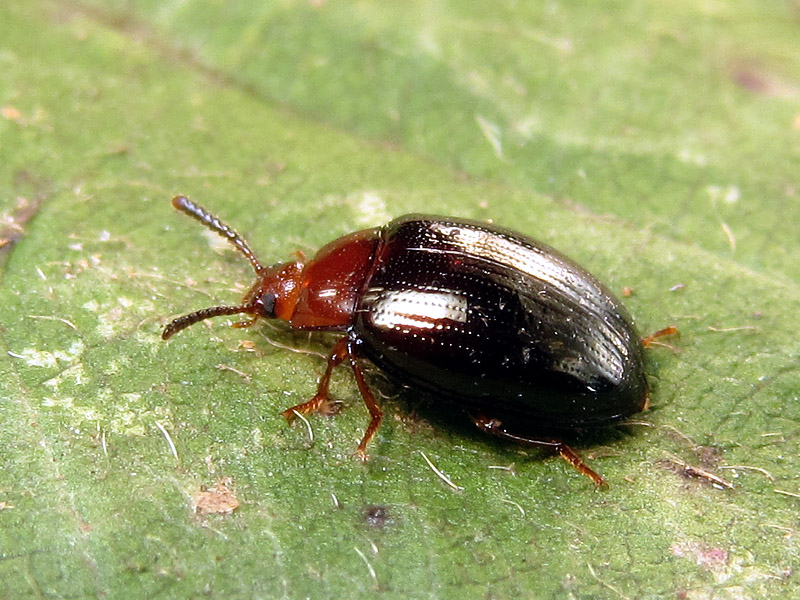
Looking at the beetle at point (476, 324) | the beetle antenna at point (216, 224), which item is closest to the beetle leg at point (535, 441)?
the beetle at point (476, 324)

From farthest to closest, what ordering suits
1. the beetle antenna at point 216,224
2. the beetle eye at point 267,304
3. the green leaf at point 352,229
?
the beetle antenna at point 216,224, the beetle eye at point 267,304, the green leaf at point 352,229


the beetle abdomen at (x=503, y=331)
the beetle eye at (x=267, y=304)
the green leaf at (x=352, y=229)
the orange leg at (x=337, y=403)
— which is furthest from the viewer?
the beetle eye at (x=267, y=304)

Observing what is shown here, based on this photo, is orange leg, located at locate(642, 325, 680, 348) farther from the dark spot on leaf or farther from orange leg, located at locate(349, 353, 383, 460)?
the dark spot on leaf

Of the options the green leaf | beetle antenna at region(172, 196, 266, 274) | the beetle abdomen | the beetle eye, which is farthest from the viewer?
beetle antenna at region(172, 196, 266, 274)

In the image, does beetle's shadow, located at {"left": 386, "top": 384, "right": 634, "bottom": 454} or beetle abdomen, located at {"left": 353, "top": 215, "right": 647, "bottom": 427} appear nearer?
beetle abdomen, located at {"left": 353, "top": 215, "right": 647, "bottom": 427}

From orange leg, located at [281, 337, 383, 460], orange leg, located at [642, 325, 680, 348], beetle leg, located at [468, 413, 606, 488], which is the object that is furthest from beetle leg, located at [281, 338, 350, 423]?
orange leg, located at [642, 325, 680, 348]

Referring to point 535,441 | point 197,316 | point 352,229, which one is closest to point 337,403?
point 197,316

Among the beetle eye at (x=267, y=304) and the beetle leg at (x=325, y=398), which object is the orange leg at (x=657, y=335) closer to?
the beetle leg at (x=325, y=398)

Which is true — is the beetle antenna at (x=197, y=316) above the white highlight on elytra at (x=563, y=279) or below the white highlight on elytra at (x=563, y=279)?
below
